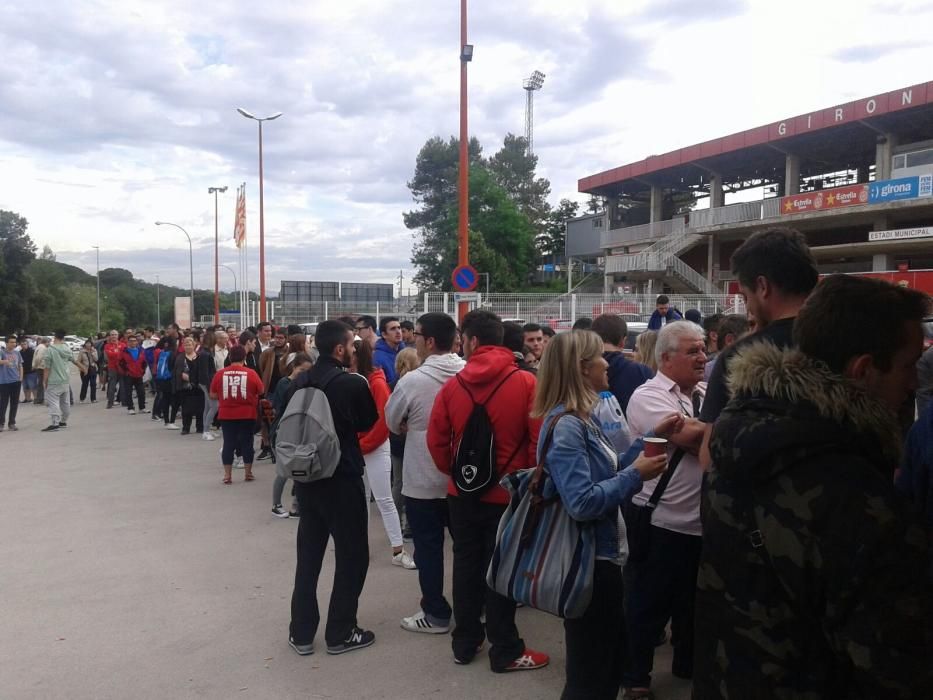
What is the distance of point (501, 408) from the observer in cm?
369

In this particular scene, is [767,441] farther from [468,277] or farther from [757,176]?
[757,176]

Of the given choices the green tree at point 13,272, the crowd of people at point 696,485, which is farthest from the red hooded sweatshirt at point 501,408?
the green tree at point 13,272

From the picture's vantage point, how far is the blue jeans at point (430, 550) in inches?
169

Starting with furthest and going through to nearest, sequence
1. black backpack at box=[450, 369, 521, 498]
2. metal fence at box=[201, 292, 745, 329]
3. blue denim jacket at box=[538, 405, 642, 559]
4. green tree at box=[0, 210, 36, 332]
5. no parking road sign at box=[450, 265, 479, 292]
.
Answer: green tree at box=[0, 210, 36, 332]
metal fence at box=[201, 292, 745, 329]
no parking road sign at box=[450, 265, 479, 292]
black backpack at box=[450, 369, 521, 498]
blue denim jacket at box=[538, 405, 642, 559]

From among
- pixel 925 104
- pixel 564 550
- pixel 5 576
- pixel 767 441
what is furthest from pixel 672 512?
pixel 925 104

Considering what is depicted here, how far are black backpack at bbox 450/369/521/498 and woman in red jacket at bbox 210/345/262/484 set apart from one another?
5579 mm

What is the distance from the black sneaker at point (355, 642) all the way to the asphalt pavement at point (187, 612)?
55 millimetres

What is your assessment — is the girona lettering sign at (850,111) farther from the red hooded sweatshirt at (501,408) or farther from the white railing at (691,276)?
the red hooded sweatshirt at (501,408)

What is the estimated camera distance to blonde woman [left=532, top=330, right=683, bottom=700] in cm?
272

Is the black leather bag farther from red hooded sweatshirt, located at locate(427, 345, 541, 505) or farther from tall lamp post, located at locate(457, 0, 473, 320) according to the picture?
tall lamp post, located at locate(457, 0, 473, 320)

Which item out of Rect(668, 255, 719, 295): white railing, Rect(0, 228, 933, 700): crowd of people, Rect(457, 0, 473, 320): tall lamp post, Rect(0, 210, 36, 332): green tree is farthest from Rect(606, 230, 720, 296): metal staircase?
Rect(0, 210, 36, 332): green tree

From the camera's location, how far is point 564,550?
2791 millimetres

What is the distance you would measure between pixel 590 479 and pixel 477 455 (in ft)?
3.33

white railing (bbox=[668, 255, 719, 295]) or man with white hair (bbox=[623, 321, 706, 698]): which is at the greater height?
white railing (bbox=[668, 255, 719, 295])
